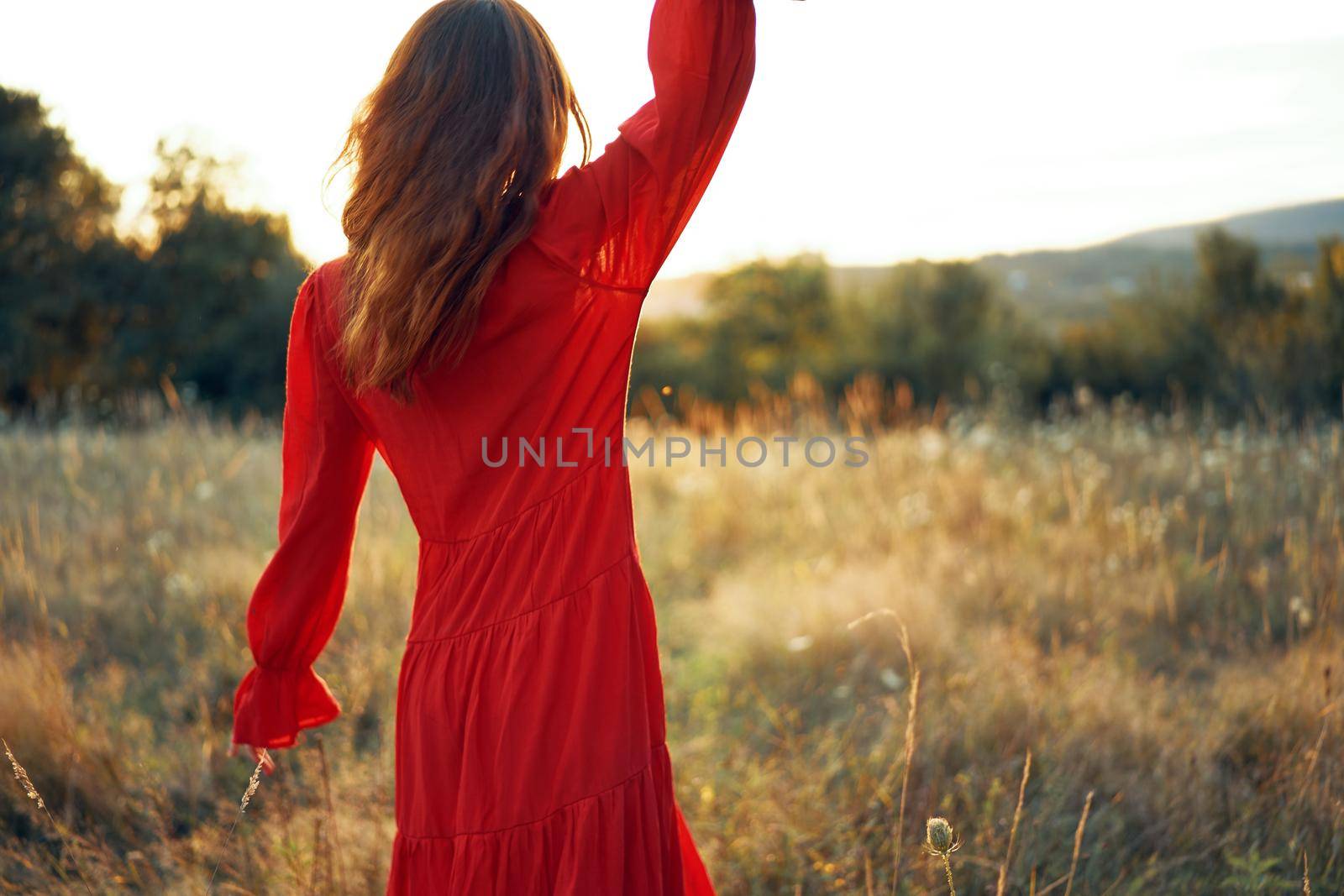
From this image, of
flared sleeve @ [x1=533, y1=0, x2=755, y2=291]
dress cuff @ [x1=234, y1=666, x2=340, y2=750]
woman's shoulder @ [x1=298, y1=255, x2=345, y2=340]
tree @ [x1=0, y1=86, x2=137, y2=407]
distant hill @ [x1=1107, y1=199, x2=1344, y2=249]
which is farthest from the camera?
tree @ [x1=0, y1=86, x2=137, y2=407]

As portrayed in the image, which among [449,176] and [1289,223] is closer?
[449,176]

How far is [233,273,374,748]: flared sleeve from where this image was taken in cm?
A: 140

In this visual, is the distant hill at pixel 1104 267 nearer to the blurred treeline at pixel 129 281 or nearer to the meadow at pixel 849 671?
the meadow at pixel 849 671

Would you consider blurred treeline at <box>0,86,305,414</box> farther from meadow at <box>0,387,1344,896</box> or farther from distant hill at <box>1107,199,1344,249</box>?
distant hill at <box>1107,199,1344,249</box>

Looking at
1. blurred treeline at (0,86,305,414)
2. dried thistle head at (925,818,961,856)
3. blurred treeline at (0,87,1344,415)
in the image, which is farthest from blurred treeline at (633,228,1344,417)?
blurred treeline at (0,86,305,414)

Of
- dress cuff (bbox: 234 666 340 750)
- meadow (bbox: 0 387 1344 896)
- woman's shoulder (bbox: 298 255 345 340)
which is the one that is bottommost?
meadow (bbox: 0 387 1344 896)

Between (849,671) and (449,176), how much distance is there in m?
2.44

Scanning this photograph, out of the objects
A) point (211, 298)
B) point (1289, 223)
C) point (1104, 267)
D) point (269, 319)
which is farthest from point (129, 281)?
point (1104, 267)

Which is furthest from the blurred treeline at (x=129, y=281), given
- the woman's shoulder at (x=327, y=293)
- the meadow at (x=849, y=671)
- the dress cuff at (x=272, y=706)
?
the woman's shoulder at (x=327, y=293)

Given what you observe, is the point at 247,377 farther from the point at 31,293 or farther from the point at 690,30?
the point at 690,30

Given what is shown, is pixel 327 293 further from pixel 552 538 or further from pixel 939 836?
pixel 939 836

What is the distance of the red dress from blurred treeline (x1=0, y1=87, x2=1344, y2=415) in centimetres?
585

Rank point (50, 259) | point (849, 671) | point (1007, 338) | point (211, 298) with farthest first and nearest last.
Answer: point (1007, 338), point (211, 298), point (50, 259), point (849, 671)

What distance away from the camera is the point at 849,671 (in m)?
A: 3.16
